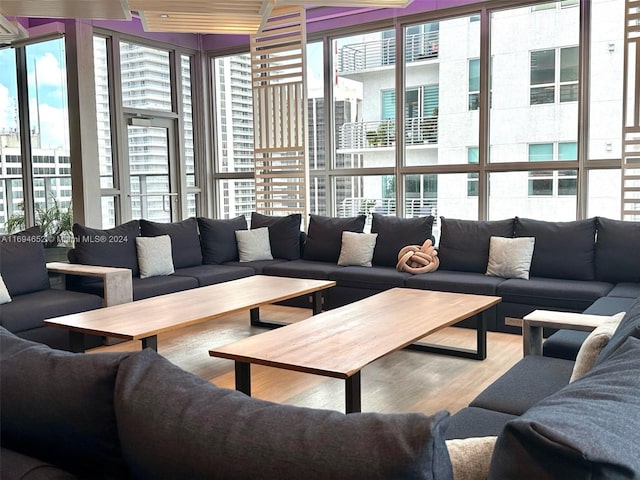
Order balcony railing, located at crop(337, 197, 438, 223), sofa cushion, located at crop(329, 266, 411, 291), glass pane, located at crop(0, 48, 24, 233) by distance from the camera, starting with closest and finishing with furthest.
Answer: sofa cushion, located at crop(329, 266, 411, 291) < balcony railing, located at crop(337, 197, 438, 223) < glass pane, located at crop(0, 48, 24, 233)

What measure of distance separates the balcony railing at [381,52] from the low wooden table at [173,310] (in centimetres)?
306

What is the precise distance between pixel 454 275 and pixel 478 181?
144 centimetres

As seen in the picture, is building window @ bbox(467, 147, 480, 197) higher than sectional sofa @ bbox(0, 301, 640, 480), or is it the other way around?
building window @ bbox(467, 147, 480, 197)

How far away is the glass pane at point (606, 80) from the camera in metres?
5.61

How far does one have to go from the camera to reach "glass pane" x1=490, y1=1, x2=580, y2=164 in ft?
19.4

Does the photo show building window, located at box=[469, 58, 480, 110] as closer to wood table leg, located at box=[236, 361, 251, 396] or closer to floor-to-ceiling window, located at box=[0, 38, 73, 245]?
wood table leg, located at box=[236, 361, 251, 396]

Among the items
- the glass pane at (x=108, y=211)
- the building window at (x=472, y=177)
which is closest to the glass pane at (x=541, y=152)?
the building window at (x=472, y=177)

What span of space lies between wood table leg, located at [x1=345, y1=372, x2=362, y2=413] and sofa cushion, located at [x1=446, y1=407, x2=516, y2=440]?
0.62m

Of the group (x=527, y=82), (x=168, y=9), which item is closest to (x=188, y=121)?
(x=168, y=9)

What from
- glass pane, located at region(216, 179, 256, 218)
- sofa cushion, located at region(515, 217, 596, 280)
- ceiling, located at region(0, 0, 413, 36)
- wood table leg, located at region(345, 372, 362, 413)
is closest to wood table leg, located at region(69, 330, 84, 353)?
wood table leg, located at region(345, 372, 362, 413)

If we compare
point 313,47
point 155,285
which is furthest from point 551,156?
point 155,285

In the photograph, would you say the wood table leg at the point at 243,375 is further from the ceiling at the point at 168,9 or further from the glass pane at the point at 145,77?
the glass pane at the point at 145,77

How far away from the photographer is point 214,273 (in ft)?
18.8

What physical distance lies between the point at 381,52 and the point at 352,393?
498 centimetres
